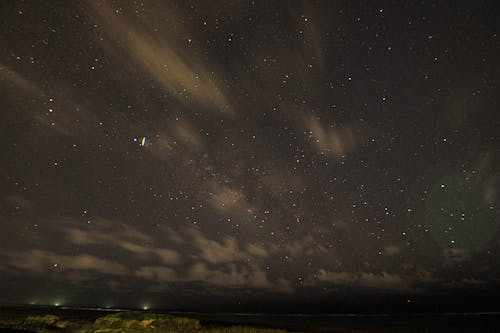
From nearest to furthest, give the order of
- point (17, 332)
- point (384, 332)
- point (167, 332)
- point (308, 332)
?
point (17, 332), point (167, 332), point (308, 332), point (384, 332)

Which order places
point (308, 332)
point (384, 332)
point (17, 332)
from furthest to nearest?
point (384, 332) < point (308, 332) < point (17, 332)

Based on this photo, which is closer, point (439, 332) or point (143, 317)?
point (143, 317)

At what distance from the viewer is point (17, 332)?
1928 cm

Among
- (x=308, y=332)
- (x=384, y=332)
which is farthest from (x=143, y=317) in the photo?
(x=384, y=332)

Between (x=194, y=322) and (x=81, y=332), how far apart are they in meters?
16.2

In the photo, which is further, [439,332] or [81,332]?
[439,332]

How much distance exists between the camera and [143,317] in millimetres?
32438

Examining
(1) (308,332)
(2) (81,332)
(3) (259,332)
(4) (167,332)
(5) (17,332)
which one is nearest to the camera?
(5) (17,332)

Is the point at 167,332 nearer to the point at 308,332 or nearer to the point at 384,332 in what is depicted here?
the point at 308,332

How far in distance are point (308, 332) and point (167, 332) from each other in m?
21.9

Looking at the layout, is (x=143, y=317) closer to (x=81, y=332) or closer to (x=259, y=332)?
(x=81, y=332)

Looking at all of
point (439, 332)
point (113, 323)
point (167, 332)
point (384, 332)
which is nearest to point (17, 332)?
point (113, 323)

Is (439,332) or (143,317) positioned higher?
(143,317)

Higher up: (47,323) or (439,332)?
(47,323)
